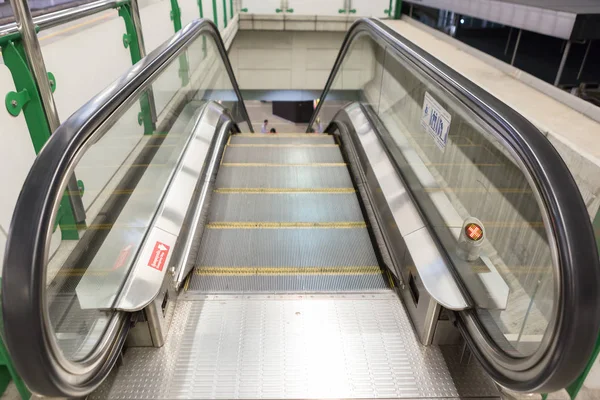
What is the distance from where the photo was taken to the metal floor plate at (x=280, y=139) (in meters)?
5.23

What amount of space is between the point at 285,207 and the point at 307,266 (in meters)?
0.79

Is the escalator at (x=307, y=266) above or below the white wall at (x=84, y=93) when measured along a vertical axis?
below

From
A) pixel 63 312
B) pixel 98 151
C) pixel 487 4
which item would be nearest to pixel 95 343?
pixel 63 312

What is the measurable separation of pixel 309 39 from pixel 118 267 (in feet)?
33.9

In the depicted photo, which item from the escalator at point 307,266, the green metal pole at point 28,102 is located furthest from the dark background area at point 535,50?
the green metal pole at point 28,102

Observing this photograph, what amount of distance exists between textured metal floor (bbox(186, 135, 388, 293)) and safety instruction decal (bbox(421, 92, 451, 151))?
81cm

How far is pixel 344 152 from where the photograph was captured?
4738 mm

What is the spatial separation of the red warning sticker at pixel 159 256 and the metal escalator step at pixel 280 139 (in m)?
2.94

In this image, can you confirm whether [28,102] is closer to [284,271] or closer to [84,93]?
[84,93]

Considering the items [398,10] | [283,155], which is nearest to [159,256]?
[283,155]

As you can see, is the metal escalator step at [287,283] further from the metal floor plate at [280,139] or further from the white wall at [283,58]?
the white wall at [283,58]

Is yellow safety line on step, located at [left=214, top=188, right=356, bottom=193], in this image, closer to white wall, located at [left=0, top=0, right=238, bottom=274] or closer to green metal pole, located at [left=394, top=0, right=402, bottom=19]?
white wall, located at [left=0, top=0, right=238, bottom=274]

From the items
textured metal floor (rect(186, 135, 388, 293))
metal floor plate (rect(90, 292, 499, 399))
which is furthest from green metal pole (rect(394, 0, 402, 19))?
metal floor plate (rect(90, 292, 499, 399))

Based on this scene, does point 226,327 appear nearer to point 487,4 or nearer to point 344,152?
point 344,152
